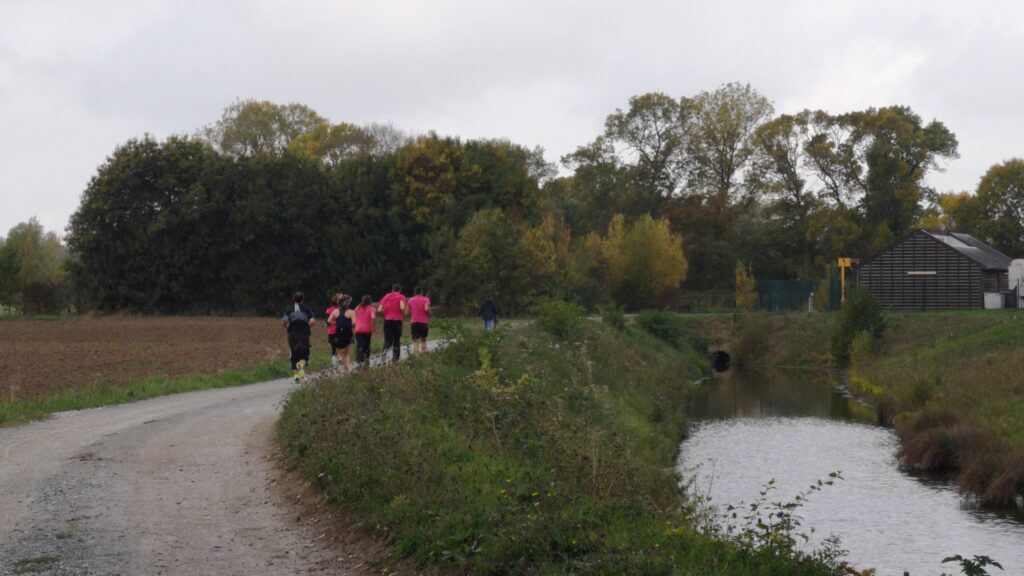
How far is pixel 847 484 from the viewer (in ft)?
81.9

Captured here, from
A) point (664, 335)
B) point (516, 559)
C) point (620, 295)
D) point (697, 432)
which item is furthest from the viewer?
point (620, 295)

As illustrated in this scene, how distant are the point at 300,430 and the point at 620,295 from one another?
63134 millimetres

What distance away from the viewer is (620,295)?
78625mm

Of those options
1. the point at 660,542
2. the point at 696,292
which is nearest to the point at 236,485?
the point at 660,542

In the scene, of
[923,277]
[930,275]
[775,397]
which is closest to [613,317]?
[775,397]

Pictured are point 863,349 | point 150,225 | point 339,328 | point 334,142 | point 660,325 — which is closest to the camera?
point 339,328

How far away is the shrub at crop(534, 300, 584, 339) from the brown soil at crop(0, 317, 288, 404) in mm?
9486

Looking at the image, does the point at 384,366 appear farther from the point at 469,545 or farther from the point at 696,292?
the point at 696,292

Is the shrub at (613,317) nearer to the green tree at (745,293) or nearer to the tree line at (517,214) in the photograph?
the tree line at (517,214)

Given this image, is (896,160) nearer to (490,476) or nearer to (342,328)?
(342,328)

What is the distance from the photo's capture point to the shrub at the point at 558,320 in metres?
39.7

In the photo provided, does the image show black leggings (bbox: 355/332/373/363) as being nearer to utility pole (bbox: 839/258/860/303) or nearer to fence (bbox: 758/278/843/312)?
utility pole (bbox: 839/258/860/303)

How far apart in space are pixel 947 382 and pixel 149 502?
30941 mm

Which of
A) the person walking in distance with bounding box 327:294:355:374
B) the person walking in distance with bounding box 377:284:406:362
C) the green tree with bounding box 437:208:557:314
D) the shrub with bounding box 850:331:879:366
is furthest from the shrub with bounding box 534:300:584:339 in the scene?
the green tree with bounding box 437:208:557:314
